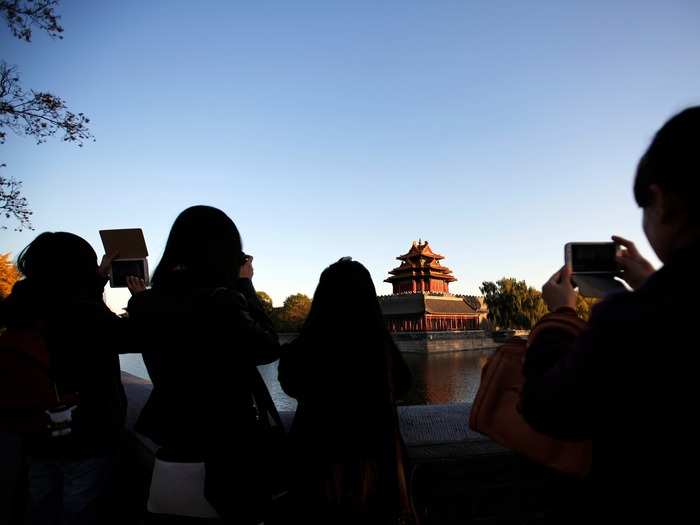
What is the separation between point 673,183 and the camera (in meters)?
0.76

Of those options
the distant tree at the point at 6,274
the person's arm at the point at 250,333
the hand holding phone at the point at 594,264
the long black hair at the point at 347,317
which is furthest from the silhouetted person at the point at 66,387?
the distant tree at the point at 6,274

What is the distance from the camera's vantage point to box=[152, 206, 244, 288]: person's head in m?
1.42

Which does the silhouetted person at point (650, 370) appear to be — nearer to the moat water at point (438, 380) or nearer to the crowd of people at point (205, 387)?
the crowd of people at point (205, 387)

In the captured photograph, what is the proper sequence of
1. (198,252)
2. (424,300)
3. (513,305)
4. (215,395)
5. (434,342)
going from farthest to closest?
(513,305), (424,300), (434,342), (198,252), (215,395)

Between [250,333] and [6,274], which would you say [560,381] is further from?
[6,274]

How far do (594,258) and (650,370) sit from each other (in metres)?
0.55

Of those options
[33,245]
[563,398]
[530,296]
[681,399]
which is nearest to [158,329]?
[33,245]

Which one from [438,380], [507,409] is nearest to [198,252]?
[507,409]

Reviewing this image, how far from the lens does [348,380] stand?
4.91 ft

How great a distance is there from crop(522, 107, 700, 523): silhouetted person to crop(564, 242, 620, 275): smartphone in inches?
14.9

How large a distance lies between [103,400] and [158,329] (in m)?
0.50

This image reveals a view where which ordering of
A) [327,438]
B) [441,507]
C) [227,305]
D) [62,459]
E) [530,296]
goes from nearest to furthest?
[227,305], [327,438], [62,459], [441,507], [530,296]

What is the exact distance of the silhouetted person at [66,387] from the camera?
61.1 inches

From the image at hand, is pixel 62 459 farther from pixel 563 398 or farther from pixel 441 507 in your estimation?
pixel 563 398
